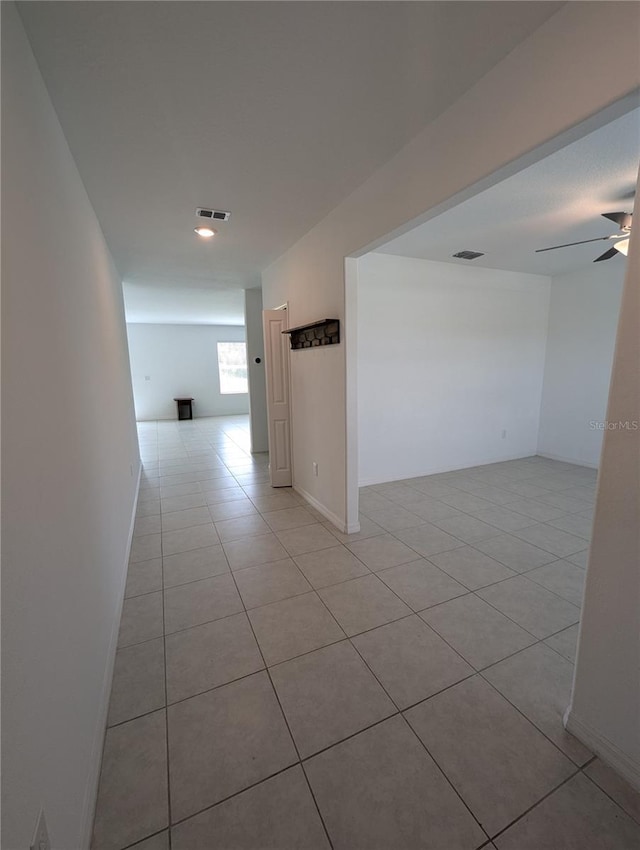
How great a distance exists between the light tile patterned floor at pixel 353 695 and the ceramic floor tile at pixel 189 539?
0.06ft

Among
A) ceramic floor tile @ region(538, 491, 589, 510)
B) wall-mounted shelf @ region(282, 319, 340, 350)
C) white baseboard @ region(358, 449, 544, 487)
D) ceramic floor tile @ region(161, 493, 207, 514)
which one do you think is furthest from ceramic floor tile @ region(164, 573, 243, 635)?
ceramic floor tile @ region(538, 491, 589, 510)

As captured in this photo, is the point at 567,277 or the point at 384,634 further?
the point at 567,277

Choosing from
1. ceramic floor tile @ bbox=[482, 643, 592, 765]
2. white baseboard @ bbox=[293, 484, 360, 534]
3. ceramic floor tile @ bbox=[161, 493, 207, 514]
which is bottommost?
ceramic floor tile @ bbox=[482, 643, 592, 765]

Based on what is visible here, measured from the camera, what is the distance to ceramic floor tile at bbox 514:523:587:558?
8.88 ft

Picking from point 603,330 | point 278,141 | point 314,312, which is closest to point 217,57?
point 278,141

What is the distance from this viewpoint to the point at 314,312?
10.5ft

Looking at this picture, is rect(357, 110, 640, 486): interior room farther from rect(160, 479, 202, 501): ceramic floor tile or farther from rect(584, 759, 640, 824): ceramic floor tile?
rect(584, 759, 640, 824): ceramic floor tile

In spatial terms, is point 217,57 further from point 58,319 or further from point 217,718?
point 217,718

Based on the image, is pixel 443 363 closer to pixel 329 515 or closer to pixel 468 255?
pixel 468 255

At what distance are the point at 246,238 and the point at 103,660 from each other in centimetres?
325

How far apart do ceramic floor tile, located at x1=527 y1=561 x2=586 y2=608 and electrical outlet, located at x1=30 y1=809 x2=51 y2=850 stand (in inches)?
99.7

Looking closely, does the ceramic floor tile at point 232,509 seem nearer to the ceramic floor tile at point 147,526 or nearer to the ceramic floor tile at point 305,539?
the ceramic floor tile at point 147,526

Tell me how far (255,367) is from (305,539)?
343 cm

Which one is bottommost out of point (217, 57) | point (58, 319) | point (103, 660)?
point (103, 660)
